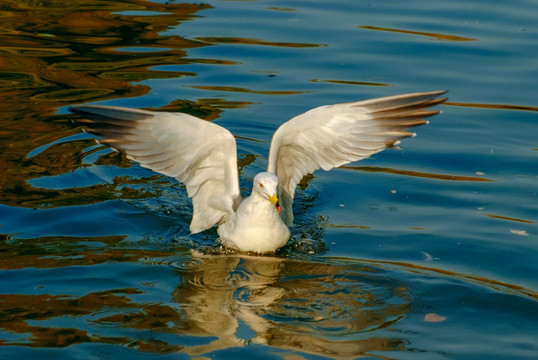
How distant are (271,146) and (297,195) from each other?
1.51 metres

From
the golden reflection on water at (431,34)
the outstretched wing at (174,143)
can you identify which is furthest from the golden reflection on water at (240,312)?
the golden reflection on water at (431,34)

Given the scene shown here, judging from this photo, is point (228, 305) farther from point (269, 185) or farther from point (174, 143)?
point (174, 143)

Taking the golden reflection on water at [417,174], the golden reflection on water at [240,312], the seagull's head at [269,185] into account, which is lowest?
the golden reflection on water at [240,312]

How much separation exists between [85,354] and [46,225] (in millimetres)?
2569

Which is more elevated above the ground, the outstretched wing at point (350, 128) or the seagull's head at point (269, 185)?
the outstretched wing at point (350, 128)

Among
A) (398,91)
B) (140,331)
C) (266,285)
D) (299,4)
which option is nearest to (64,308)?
(140,331)

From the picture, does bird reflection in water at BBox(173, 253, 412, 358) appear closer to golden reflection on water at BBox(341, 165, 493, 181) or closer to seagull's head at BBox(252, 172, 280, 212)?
seagull's head at BBox(252, 172, 280, 212)

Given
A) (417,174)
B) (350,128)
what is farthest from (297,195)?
(350,128)

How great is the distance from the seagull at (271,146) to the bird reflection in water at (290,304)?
1.34 ft

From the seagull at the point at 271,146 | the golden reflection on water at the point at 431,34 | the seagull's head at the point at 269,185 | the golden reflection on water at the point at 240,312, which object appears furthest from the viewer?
the golden reflection on water at the point at 431,34

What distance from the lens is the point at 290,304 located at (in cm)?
693

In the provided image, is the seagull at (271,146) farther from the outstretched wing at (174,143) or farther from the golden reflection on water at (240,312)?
the golden reflection on water at (240,312)

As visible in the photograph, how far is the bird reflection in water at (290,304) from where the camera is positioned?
20.7 feet

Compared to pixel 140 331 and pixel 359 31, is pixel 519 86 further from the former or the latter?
pixel 140 331
